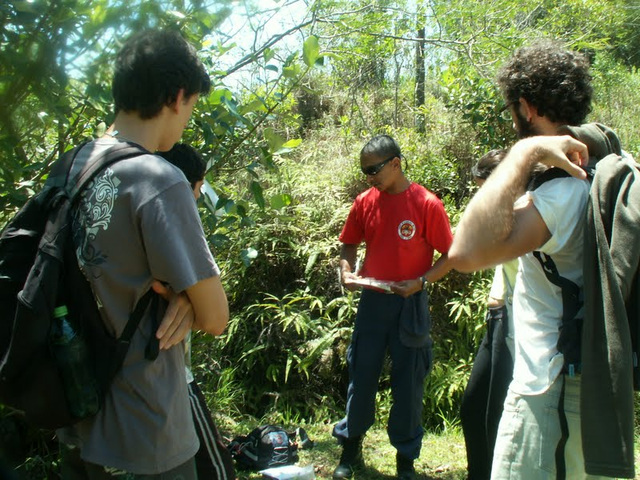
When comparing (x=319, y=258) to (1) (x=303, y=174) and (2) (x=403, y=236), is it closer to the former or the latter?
(1) (x=303, y=174)

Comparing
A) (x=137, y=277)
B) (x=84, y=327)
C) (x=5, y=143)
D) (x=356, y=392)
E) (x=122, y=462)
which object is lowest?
(x=356, y=392)

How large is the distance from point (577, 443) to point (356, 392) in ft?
7.62

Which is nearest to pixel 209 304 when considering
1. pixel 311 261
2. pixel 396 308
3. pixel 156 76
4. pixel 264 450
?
pixel 156 76

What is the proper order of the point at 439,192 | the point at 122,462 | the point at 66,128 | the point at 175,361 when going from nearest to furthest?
the point at 122,462 < the point at 175,361 < the point at 66,128 < the point at 439,192

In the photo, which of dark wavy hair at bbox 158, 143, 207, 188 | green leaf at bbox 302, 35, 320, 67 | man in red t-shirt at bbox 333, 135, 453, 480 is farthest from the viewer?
man in red t-shirt at bbox 333, 135, 453, 480

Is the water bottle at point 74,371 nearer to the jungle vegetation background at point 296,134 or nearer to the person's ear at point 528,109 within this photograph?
the jungle vegetation background at point 296,134

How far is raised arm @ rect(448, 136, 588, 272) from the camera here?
1958 millimetres

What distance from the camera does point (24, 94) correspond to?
4.53 feet

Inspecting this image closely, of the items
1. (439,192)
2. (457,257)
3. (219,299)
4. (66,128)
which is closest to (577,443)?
(457,257)

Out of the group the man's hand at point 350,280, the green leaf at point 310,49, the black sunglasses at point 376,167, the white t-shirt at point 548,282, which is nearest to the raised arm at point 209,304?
the white t-shirt at point 548,282

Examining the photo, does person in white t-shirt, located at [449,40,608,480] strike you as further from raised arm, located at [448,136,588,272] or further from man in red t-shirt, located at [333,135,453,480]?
man in red t-shirt, located at [333,135,453,480]

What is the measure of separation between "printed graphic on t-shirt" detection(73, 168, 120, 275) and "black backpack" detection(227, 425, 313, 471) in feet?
9.58

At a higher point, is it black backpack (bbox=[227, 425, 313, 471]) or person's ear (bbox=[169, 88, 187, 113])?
person's ear (bbox=[169, 88, 187, 113])

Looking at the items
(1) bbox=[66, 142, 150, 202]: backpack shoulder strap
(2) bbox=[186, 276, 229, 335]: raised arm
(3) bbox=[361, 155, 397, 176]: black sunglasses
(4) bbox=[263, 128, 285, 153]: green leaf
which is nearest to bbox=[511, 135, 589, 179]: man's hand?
(2) bbox=[186, 276, 229, 335]: raised arm
